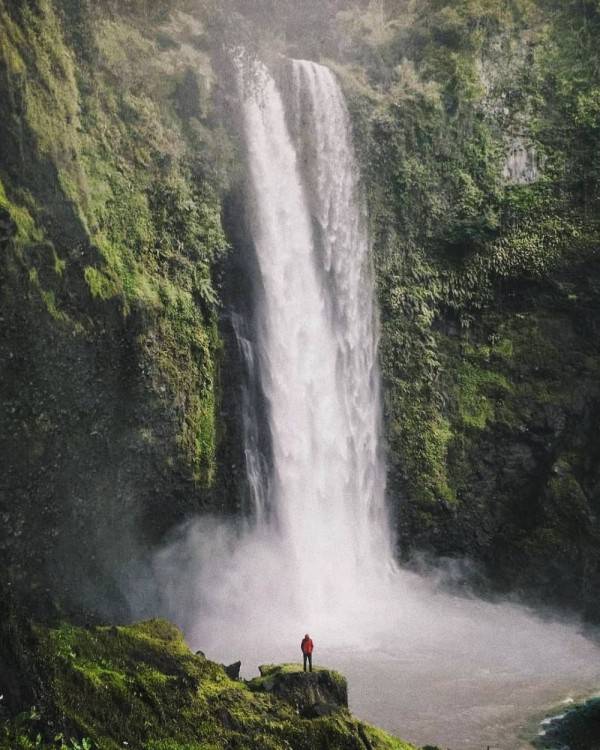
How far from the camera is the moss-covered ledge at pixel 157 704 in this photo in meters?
6.67

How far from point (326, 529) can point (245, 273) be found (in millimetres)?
6075

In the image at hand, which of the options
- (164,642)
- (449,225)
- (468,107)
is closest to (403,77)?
(468,107)

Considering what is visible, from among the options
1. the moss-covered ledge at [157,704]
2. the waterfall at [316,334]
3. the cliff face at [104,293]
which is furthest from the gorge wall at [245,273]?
the moss-covered ledge at [157,704]

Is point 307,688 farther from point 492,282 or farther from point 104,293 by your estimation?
point 492,282

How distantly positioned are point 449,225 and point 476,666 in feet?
37.3

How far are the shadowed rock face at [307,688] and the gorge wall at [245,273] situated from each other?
434cm

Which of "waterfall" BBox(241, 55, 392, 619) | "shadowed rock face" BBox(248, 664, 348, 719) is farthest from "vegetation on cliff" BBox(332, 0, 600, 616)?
"shadowed rock face" BBox(248, 664, 348, 719)

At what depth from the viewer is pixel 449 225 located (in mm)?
21609

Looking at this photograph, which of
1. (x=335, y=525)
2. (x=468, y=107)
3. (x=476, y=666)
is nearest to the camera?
(x=476, y=666)

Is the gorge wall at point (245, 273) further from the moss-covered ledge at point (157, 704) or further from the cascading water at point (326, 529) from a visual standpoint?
the moss-covered ledge at point (157, 704)

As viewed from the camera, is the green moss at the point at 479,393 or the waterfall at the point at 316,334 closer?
the waterfall at the point at 316,334

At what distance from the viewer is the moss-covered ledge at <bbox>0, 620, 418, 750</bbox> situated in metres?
6.67

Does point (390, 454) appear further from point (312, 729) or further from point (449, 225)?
point (312, 729)

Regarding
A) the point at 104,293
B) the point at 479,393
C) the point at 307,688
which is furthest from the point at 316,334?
the point at 307,688
